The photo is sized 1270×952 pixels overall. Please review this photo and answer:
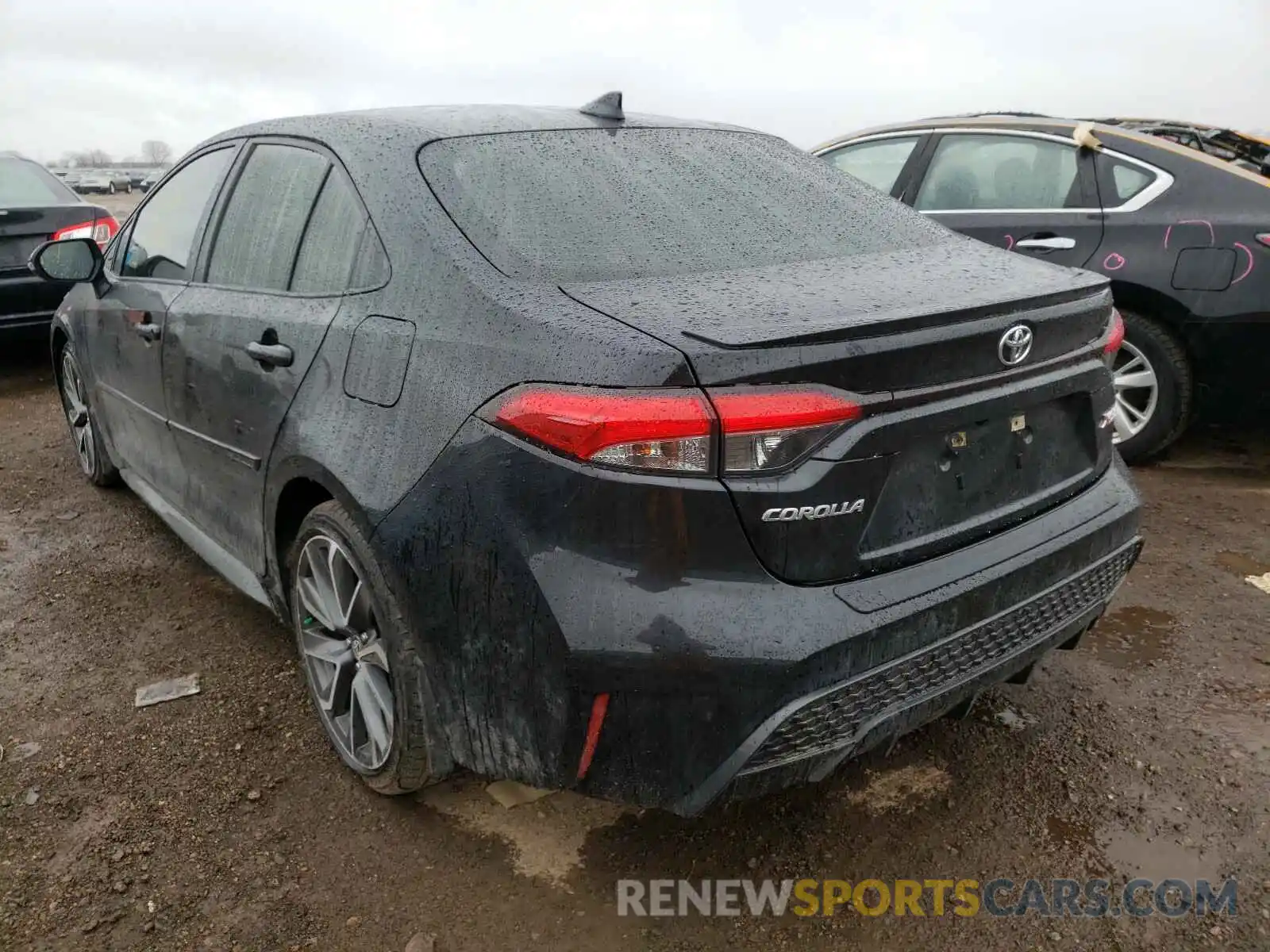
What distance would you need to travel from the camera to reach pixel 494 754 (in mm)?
1927

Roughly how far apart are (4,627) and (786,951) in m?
2.88

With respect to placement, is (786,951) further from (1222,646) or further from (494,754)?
(1222,646)

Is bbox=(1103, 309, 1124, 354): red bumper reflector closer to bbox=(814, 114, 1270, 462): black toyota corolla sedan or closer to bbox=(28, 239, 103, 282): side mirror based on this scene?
bbox=(814, 114, 1270, 462): black toyota corolla sedan

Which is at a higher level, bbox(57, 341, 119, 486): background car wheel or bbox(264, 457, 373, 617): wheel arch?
bbox(264, 457, 373, 617): wheel arch

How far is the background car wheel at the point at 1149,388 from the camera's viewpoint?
4.24 meters

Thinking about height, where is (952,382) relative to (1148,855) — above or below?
above

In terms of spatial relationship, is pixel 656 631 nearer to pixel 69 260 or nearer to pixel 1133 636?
pixel 1133 636

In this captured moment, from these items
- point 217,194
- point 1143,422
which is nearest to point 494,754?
point 217,194

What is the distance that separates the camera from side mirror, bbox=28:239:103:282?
3.68m

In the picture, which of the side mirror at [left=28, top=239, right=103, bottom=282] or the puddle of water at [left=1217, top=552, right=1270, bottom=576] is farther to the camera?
the side mirror at [left=28, top=239, right=103, bottom=282]

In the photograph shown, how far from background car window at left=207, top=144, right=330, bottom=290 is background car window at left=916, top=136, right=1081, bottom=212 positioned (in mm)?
3380

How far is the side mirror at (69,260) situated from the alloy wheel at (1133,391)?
4.25m

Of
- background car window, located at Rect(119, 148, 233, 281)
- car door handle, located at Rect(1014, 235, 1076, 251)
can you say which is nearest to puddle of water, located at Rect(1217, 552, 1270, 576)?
car door handle, located at Rect(1014, 235, 1076, 251)

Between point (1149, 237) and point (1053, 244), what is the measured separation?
0.38 m
